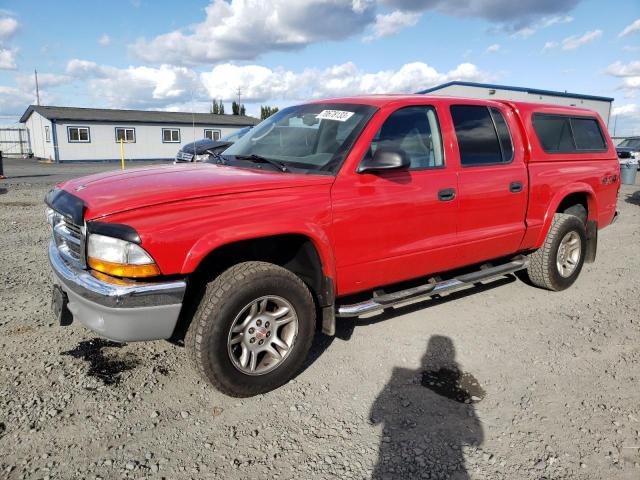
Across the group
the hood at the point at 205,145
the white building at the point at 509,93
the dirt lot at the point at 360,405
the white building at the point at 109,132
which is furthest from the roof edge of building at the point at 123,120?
the dirt lot at the point at 360,405

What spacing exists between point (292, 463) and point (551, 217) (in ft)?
11.9

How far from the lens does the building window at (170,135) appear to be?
3418 cm

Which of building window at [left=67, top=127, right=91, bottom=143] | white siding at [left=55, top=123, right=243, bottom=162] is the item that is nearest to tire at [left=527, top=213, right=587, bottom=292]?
white siding at [left=55, top=123, right=243, bottom=162]

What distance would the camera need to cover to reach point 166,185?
117 inches

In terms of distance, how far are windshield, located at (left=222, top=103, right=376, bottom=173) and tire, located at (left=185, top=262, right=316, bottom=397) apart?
35.5 inches

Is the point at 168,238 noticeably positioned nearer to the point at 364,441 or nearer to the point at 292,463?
the point at 292,463

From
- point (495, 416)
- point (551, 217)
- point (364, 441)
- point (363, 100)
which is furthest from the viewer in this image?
point (551, 217)

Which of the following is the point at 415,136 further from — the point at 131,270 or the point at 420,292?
the point at 131,270

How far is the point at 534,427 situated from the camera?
9.37 feet

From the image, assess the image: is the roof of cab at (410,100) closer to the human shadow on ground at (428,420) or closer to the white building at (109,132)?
the human shadow on ground at (428,420)

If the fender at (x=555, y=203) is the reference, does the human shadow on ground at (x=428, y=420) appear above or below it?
below

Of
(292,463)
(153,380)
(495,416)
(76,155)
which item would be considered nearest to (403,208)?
(495,416)

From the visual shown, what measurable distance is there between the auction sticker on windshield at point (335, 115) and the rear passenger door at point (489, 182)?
0.97m

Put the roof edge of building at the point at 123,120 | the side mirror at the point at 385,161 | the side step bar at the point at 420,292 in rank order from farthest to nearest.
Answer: the roof edge of building at the point at 123,120 < the side step bar at the point at 420,292 < the side mirror at the point at 385,161
